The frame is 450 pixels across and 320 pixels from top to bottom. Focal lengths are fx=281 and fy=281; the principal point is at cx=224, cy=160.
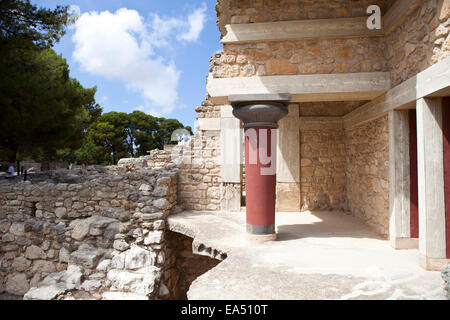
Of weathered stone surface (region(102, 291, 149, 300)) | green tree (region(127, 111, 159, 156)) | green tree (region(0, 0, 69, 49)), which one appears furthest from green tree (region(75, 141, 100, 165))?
weathered stone surface (region(102, 291, 149, 300))

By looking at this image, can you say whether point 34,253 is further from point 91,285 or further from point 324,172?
point 324,172

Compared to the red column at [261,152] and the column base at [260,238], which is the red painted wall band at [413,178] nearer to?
the red column at [261,152]

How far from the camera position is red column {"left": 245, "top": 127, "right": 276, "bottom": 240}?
4609 millimetres

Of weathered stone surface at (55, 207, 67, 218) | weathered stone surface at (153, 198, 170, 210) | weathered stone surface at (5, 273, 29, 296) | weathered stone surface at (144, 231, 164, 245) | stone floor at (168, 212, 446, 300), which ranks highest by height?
weathered stone surface at (153, 198, 170, 210)

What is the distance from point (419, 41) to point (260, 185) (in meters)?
2.98

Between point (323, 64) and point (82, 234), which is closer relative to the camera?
A: point (323, 64)

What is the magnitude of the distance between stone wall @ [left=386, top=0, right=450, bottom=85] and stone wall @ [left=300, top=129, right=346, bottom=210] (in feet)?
9.69

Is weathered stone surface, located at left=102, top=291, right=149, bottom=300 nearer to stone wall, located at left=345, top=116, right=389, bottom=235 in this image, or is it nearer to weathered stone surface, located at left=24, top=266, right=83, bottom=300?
weathered stone surface, located at left=24, top=266, right=83, bottom=300

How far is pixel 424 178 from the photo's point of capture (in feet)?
11.5

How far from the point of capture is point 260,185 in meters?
4.65

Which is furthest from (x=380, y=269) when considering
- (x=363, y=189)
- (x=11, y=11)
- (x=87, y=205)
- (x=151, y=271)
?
(x=11, y=11)

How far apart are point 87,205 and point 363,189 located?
6311 millimetres

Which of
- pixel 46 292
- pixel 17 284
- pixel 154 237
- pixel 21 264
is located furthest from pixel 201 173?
pixel 17 284
